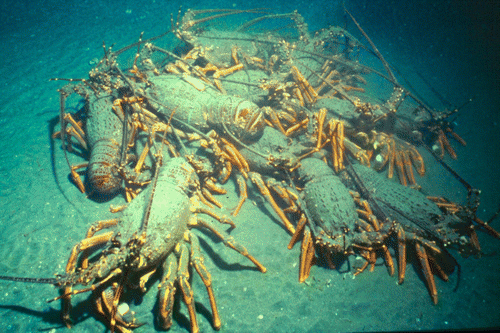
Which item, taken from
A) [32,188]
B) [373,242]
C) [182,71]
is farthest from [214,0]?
[373,242]

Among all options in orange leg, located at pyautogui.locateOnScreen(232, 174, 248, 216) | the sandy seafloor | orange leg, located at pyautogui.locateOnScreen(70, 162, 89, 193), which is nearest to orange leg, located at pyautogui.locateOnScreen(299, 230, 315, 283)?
the sandy seafloor

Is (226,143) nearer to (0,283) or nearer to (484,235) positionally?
(0,283)

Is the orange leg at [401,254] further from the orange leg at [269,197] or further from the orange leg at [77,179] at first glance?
Result: the orange leg at [77,179]

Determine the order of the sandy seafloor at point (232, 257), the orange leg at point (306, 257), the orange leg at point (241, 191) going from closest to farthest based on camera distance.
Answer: the sandy seafloor at point (232, 257) → the orange leg at point (306, 257) → the orange leg at point (241, 191)

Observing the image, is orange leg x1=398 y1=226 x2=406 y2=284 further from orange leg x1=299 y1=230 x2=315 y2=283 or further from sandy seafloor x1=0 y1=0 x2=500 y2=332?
orange leg x1=299 y1=230 x2=315 y2=283

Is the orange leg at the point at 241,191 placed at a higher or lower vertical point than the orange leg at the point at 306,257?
higher

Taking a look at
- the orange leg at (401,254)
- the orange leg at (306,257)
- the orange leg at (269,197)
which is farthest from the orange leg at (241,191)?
the orange leg at (401,254)

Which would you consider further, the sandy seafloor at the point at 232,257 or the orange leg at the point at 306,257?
the orange leg at the point at 306,257

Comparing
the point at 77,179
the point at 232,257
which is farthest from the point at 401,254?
the point at 77,179

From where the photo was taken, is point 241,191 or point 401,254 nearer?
point 401,254

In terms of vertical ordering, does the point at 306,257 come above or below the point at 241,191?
below

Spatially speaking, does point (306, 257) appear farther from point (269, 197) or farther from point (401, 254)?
point (401, 254)
